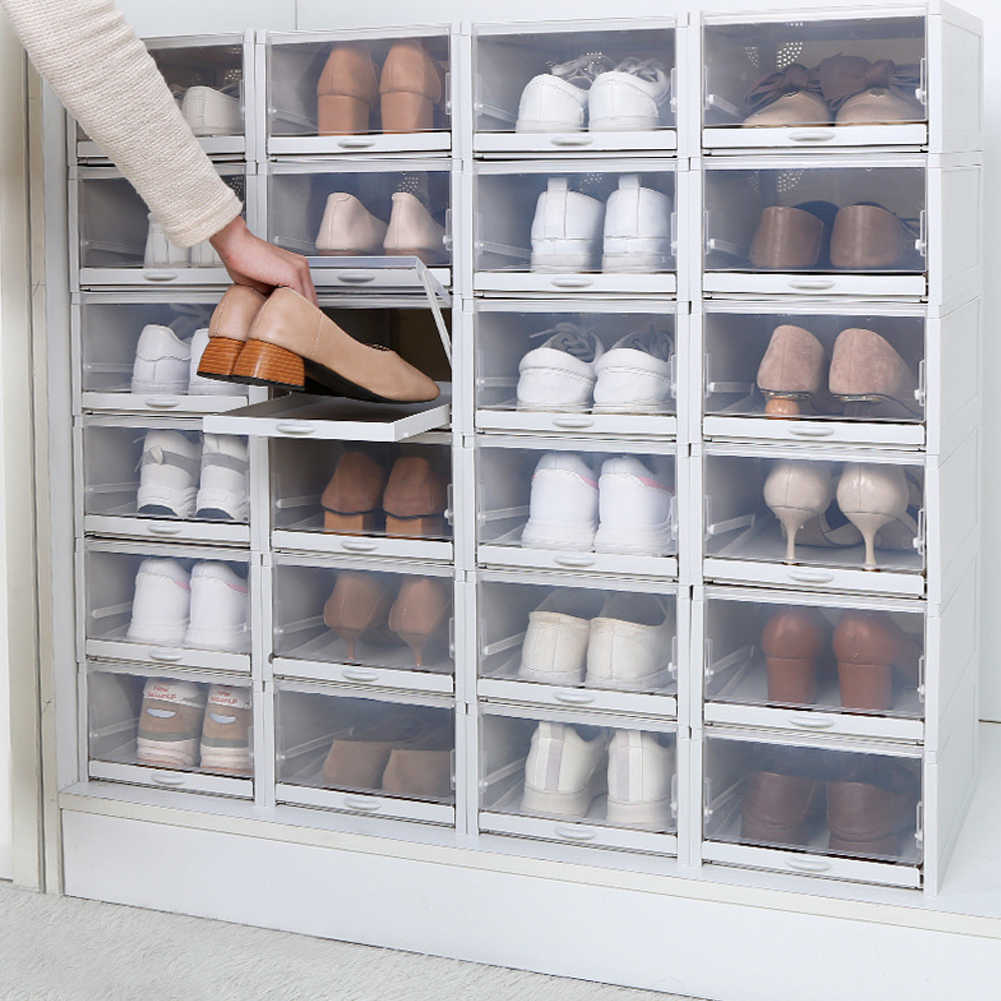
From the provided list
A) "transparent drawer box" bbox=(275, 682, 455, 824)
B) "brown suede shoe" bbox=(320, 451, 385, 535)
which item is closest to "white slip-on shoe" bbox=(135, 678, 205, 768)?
"transparent drawer box" bbox=(275, 682, 455, 824)

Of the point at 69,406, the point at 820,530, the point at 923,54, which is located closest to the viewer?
the point at 923,54

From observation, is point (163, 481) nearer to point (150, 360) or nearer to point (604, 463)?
point (150, 360)

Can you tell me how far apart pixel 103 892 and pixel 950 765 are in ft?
5.38

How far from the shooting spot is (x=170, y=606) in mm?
2795

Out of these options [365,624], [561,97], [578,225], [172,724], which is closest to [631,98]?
[561,97]

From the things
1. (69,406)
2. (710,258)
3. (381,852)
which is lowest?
(381,852)

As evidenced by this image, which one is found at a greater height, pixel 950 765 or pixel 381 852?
pixel 950 765

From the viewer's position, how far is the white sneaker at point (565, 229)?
2.46 m

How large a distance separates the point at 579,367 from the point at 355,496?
1.63ft

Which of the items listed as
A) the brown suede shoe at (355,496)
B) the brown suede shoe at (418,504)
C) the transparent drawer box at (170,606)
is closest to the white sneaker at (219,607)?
the transparent drawer box at (170,606)

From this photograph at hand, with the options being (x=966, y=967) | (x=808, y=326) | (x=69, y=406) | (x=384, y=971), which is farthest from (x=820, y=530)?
(x=69, y=406)

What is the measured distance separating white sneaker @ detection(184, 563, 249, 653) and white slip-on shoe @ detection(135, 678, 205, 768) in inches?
5.1

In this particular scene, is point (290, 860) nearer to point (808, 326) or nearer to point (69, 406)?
point (69, 406)

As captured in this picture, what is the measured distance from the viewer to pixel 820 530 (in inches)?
95.3
